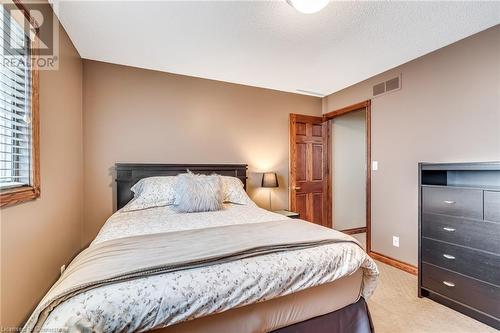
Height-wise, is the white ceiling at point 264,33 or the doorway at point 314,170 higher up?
the white ceiling at point 264,33

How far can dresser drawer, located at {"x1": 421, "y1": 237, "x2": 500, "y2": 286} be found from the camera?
1783 mm

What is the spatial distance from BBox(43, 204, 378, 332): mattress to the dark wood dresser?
959 millimetres

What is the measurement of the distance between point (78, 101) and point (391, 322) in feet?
11.8

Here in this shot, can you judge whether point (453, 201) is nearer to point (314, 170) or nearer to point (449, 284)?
point (449, 284)

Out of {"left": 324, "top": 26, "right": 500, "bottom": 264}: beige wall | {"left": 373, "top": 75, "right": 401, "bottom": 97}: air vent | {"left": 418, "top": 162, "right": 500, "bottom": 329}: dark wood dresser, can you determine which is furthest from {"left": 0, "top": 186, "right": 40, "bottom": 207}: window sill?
{"left": 373, "top": 75, "right": 401, "bottom": 97}: air vent

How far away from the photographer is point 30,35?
1.60 m

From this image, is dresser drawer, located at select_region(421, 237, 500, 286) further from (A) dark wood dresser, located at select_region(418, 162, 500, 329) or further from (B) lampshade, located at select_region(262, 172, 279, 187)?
(B) lampshade, located at select_region(262, 172, 279, 187)

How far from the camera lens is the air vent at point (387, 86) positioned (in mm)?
2936

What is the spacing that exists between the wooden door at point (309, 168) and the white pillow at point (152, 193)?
1.99m

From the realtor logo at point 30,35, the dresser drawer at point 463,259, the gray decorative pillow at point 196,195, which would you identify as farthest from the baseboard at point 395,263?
the realtor logo at point 30,35

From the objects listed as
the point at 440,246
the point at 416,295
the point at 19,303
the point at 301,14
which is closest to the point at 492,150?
the point at 440,246

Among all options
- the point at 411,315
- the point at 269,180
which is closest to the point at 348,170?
the point at 269,180

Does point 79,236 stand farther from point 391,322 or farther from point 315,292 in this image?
point 391,322

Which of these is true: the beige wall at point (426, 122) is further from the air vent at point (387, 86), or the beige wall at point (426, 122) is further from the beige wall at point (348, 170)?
the beige wall at point (348, 170)
